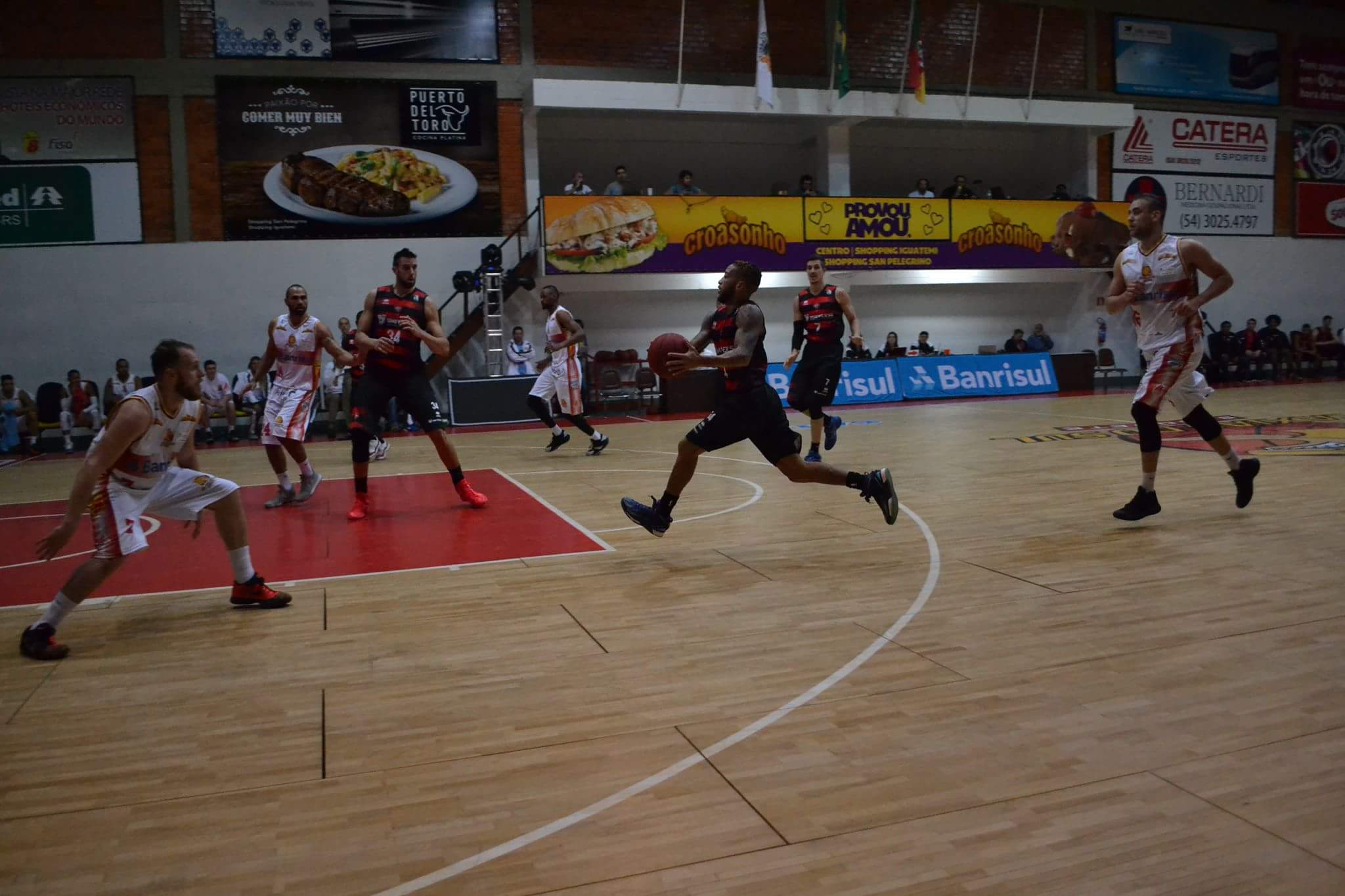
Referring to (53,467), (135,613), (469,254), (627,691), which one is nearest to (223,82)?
(469,254)

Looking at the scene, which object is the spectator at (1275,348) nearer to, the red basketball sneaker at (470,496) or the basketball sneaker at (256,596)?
the red basketball sneaker at (470,496)

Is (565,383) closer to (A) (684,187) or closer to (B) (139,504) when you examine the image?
(B) (139,504)

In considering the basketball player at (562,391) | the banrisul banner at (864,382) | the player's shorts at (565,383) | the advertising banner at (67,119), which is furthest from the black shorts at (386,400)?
the advertising banner at (67,119)

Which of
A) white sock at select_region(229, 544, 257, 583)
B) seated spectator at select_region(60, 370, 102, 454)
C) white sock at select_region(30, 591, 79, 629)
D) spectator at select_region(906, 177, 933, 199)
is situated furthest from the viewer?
spectator at select_region(906, 177, 933, 199)

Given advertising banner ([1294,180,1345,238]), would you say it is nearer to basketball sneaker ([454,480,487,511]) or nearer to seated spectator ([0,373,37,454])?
basketball sneaker ([454,480,487,511])

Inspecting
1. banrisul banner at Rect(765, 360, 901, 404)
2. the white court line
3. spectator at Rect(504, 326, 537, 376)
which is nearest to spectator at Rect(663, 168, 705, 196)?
banrisul banner at Rect(765, 360, 901, 404)

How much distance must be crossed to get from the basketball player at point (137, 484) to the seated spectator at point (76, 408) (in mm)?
13557

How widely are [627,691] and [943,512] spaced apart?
4.08m

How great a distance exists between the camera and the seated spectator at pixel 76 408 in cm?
1622

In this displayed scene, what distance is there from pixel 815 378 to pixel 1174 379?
3779 millimetres

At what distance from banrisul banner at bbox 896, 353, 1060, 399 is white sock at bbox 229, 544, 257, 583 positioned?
16.5 metres

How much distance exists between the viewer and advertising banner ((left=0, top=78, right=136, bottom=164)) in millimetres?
17312

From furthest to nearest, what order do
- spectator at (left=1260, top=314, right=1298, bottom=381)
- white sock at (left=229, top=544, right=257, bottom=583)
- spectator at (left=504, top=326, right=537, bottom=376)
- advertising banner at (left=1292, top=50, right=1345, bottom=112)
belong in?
advertising banner at (left=1292, top=50, right=1345, bottom=112), spectator at (left=1260, top=314, right=1298, bottom=381), spectator at (left=504, top=326, right=537, bottom=376), white sock at (left=229, top=544, right=257, bottom=583)

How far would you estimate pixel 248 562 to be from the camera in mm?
4910
